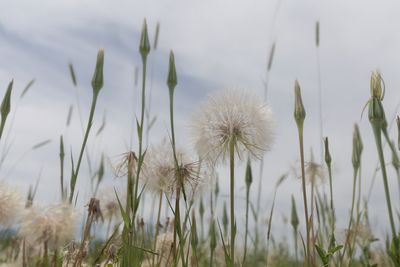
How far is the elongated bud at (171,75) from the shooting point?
7.36 ft

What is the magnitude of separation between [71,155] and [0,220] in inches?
39.4

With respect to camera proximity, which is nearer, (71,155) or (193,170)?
(71,155)

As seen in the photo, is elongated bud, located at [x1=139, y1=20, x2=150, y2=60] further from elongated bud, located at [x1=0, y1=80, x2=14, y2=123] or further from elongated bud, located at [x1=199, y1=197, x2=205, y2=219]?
elongated bud, located at [x1=199, y1=197, x2=205, y2=219]

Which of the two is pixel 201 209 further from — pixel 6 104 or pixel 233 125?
pixel 6 104

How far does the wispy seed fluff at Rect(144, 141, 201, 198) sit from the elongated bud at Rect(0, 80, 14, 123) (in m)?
0.78

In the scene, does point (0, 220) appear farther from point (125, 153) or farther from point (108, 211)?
point (108, 211)

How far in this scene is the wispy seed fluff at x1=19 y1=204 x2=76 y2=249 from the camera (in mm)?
2342

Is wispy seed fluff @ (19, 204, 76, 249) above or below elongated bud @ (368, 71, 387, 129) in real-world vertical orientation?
below

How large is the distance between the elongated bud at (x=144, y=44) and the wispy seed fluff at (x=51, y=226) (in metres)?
0.88

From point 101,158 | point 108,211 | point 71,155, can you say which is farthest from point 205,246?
point 71,155

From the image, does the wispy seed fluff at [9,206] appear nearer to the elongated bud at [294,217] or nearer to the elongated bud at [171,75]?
the elongated bud at [171,75]

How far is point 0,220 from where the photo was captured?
111 inches

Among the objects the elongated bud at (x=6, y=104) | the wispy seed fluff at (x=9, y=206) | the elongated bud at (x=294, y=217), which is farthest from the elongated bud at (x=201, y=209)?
the elongated bud at (x=6, y=104)

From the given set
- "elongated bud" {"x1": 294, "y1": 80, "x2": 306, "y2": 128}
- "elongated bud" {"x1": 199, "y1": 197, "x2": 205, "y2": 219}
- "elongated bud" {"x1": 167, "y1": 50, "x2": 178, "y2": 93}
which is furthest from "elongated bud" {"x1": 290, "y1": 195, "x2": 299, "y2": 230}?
"elongated bud" {"x1": 167, "y1": 50, "x2": 178, "y2": 93}
